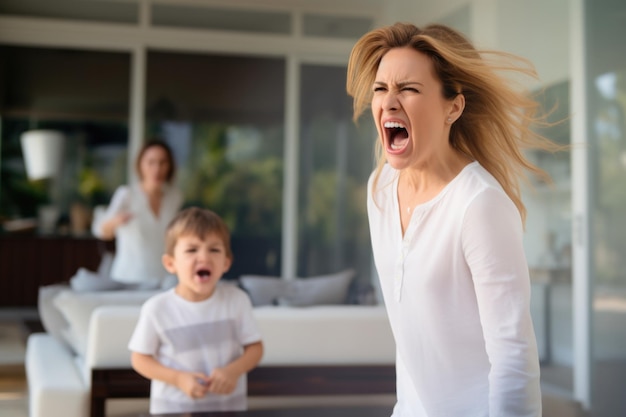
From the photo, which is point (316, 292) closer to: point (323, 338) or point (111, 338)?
point (323, 338)

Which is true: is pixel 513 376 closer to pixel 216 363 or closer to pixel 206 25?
pixel 216 363

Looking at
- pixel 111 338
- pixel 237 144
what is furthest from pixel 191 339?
pixel 237 144

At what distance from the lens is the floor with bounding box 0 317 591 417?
406 centimetres

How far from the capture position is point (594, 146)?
420 centimetres

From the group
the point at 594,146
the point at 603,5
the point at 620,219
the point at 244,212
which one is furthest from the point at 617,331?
the point at 244,212

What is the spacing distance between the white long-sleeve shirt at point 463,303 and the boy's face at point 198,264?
106cm

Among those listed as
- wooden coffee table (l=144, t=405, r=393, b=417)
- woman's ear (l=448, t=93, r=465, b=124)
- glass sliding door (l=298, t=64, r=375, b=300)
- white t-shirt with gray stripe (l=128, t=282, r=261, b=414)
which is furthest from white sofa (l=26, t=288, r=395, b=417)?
glass sliding door (l=298, t=64, r=375, b=300)

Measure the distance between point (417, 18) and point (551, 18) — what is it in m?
2.57

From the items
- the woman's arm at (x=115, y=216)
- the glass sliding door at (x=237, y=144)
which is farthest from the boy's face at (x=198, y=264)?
the glass sliding door at (x=237, y=144)

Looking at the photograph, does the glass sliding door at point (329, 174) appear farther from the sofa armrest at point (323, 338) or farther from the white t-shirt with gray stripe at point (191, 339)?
the white t-shirt with gray stripe at point (191, 339)

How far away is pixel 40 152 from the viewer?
343 inches

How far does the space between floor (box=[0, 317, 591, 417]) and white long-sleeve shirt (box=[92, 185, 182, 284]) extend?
2.31 feet

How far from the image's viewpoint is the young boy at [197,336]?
210 centimetres

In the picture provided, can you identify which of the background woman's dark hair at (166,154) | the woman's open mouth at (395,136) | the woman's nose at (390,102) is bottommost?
the woman's open mouth at (395,136)
